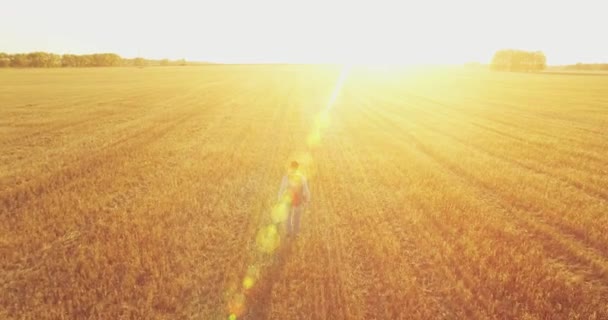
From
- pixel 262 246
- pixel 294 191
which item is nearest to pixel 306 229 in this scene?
pixel 262 246

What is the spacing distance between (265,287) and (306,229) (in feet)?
6.57

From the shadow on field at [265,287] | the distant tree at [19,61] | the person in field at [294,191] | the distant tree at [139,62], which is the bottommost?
the shadow on field at [265,287]

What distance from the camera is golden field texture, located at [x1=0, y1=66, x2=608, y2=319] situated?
16.0 feet

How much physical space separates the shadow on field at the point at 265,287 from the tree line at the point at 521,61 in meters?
155

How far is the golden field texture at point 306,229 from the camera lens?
4875 millimetres

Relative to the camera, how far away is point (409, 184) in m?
9.63

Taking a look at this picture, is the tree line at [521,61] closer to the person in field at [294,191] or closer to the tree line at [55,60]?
the person in field at [294,191]

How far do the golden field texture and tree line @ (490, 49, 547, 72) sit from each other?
14247cm

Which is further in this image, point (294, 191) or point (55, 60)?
point (55, 60)

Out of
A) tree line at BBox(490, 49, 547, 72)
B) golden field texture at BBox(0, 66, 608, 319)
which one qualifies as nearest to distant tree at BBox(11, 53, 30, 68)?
golden field texture at BBox(0, 66, 608, 319)

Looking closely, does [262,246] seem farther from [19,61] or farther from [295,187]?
[19,61]

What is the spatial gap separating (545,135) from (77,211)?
1971cm

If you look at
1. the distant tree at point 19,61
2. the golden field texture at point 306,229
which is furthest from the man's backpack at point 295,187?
the distant tree at point 19,61

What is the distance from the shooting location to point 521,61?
132750 mm
